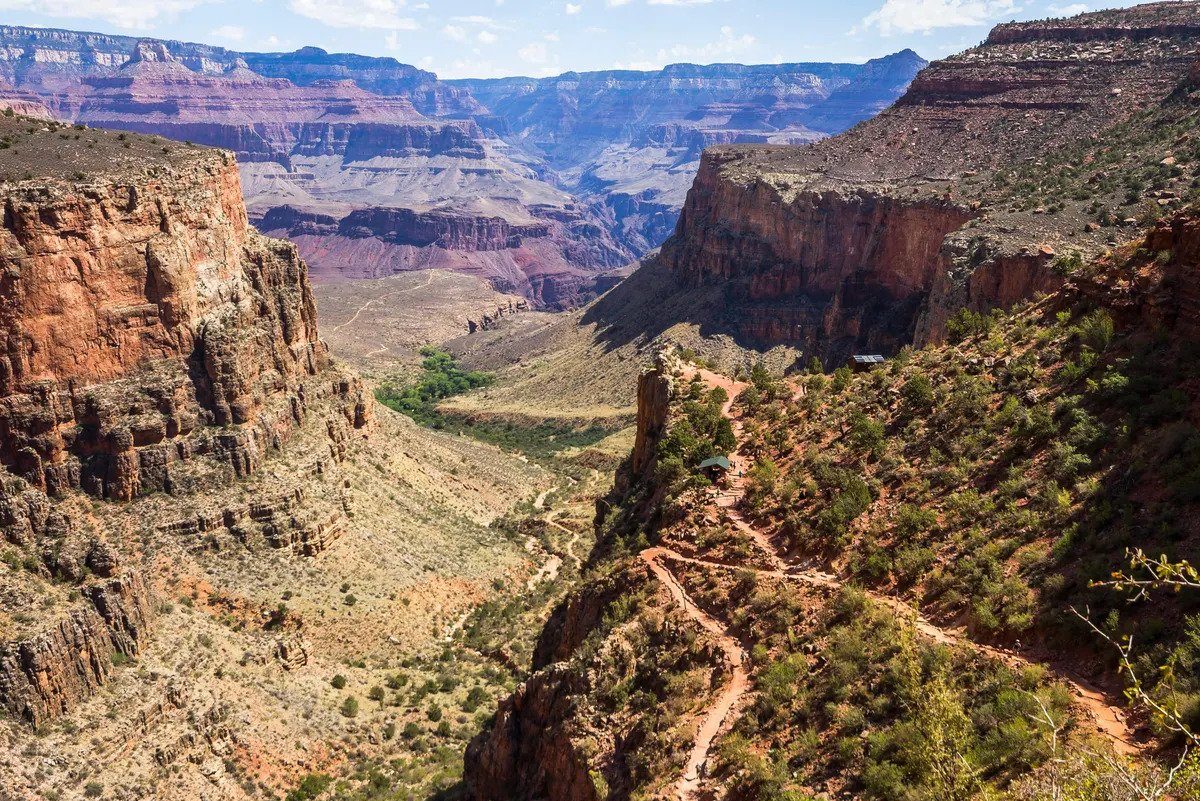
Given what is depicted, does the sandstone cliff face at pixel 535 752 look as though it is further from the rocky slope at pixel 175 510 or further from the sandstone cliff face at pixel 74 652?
the sandstone cliff face at pixel 74 652

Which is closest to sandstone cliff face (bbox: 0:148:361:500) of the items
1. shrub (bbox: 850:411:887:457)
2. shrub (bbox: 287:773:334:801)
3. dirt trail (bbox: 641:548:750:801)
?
shrub (bbox: 287:773:334:801)

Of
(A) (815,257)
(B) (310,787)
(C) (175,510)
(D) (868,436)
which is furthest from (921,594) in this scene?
(A) (815,257)

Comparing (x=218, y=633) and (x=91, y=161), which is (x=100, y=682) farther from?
(x=91, y=161)

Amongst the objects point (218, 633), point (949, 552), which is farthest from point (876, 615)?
point (218, 633)

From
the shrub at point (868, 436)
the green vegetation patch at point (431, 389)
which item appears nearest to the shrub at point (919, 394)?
the shrub at point (868, 436)

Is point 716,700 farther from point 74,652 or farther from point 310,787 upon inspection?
point 74,652

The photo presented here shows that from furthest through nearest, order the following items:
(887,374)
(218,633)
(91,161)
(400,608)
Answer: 1. (400,608)
2. (91,161)
3. (218,633)
4. (887,374)
